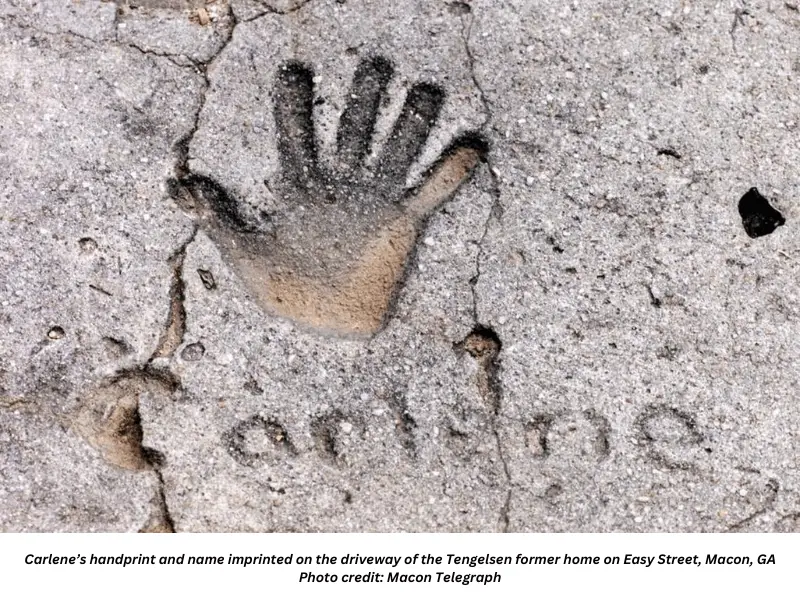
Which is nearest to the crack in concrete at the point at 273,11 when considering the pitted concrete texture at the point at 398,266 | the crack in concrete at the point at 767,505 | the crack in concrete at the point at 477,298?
the pitted concrete texture at the point at 398,266

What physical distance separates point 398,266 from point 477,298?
14 centimetres

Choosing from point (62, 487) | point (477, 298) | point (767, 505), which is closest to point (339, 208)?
point (477, 298)

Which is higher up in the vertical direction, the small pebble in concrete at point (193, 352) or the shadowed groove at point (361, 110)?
the shadowed groove at point (361, 110)

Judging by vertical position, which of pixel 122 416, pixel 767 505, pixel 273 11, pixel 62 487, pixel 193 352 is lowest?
pixel 62 487

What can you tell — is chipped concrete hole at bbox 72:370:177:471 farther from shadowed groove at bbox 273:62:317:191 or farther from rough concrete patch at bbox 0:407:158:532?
shadowed groove at bbox 273:62:317:191

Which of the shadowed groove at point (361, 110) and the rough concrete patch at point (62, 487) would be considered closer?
the rough concrete patch at point (62, 487)

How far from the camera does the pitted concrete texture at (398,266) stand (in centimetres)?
147

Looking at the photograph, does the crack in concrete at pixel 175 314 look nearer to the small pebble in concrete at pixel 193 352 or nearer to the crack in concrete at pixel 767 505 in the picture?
the small pebble in concrete at pixel 193 352

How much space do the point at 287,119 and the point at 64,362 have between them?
534mm

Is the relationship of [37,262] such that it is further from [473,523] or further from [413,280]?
[473,523]

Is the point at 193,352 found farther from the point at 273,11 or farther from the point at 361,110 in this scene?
the point at 273,11

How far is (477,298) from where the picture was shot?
4.94 feet

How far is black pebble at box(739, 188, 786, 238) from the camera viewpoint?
1.54 metres
